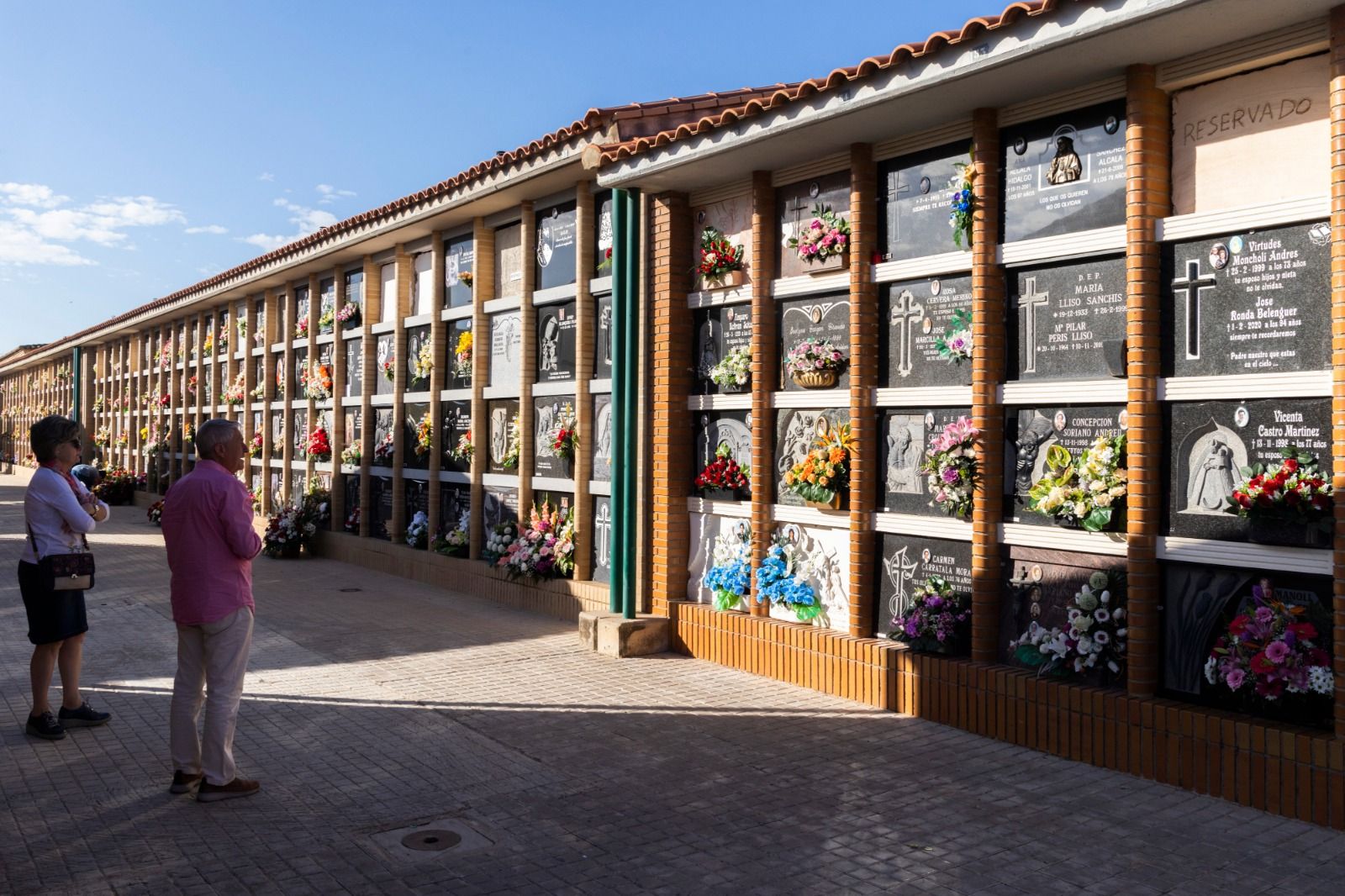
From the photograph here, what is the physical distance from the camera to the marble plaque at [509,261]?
11258 mm

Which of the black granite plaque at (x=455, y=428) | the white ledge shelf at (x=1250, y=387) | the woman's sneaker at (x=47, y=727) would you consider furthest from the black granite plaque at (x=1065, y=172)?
the black granite plaque at (x=455, y=428)

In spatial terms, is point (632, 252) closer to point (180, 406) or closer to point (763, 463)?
point (763, 463)

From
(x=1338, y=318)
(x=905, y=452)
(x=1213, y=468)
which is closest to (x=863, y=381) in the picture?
(x=905, y=452)

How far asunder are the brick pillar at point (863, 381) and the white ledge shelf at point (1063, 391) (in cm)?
98

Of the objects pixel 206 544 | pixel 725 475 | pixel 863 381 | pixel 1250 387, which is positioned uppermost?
pixel 863 381

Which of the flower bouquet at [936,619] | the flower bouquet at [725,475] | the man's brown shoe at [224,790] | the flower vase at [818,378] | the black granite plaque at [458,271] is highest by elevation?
the black granite plaque at [458,271]

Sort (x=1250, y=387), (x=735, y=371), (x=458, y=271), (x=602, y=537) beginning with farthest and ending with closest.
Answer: (x=458, y=271), (x=602, y=537), (x=735, y=371), (x=1250, y=387)

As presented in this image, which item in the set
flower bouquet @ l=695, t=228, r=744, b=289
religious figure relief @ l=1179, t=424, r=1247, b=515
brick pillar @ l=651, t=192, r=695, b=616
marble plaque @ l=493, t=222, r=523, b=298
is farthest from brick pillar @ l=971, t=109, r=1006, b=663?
marble plaque @ l=493, t=222, r=523, b=298

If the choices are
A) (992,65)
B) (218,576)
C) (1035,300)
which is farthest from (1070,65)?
(218,576)

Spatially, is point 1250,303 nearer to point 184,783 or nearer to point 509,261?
point 184,783

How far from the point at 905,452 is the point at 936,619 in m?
1.07

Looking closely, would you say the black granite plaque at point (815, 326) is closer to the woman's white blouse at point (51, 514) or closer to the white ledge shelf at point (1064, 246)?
the white ledge shelf at point (1064, 246)

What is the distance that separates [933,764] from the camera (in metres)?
5.75

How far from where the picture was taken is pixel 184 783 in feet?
17.0
